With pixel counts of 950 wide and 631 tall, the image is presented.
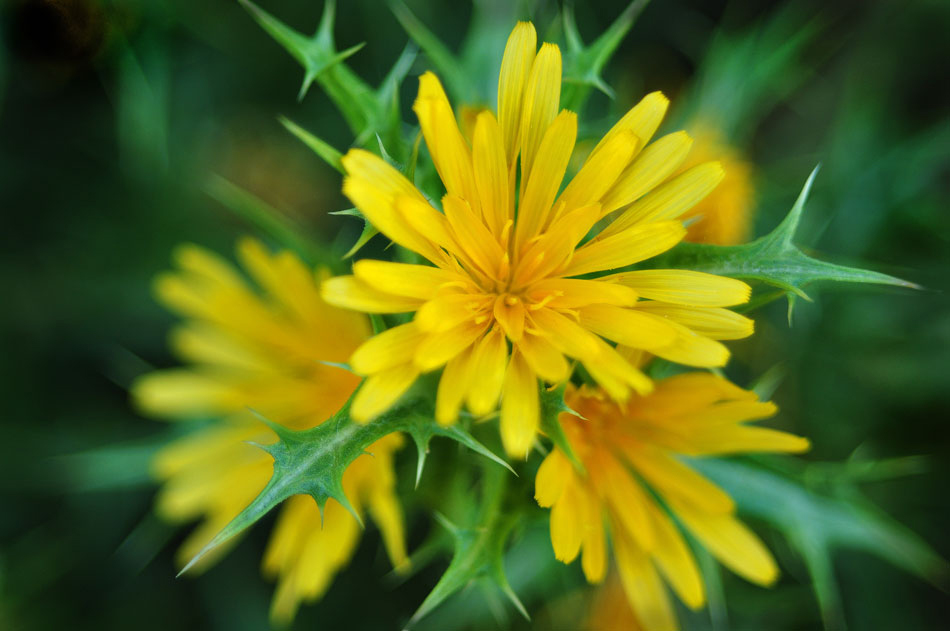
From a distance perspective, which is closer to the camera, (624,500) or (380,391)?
(380,391)

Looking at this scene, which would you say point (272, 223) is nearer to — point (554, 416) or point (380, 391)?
point (380, 391)

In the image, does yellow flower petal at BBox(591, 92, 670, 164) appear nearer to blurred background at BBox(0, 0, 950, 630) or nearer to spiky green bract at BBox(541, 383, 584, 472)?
spiky green bract at BBox(541, 383, 584, 472)

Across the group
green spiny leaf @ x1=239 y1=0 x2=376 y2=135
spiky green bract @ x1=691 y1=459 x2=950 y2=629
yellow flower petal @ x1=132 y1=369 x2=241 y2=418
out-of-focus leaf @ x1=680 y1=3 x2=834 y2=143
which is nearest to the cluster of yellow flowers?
spiky green bract @ x1=691 y1=459 x2=950 y2=629

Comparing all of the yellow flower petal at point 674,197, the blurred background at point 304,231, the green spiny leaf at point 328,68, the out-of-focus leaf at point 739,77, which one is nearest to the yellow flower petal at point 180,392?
the blurred background at point 304,231

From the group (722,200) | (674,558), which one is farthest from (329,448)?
(722,200)

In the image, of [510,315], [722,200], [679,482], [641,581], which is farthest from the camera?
[722,200]

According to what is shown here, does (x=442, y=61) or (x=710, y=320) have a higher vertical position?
(x=442, y=61)
